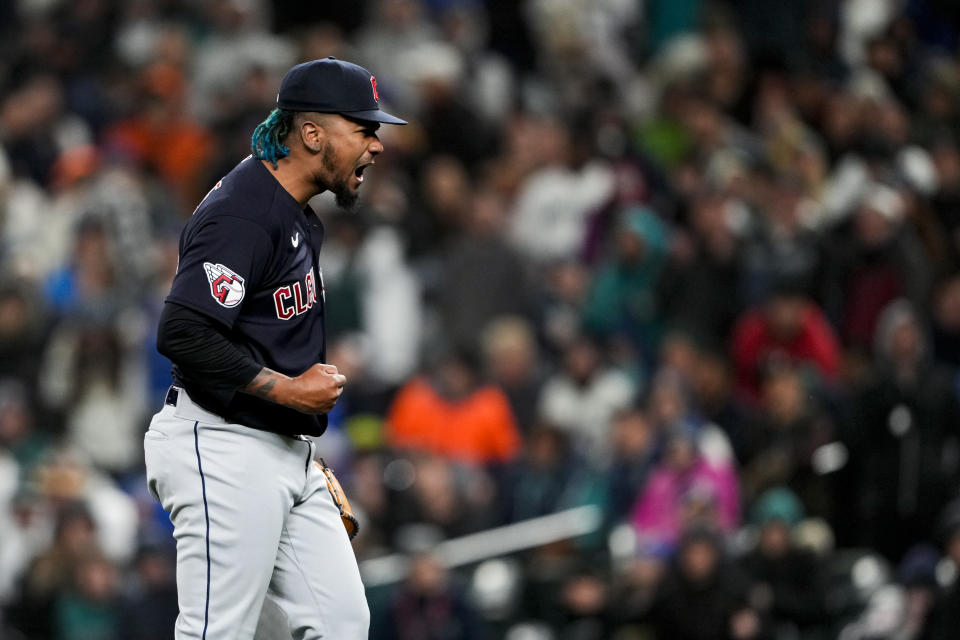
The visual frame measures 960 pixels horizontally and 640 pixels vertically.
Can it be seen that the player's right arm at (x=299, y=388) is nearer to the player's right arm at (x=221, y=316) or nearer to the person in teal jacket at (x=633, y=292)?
the player's right arm at (x=221, y=316)

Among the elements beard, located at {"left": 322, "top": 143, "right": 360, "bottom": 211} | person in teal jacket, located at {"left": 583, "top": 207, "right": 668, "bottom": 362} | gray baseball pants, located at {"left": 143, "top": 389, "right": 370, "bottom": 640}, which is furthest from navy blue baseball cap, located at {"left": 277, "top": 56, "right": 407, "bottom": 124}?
person in teal jacket, located at {"left": 583, "top": 207, "right": 668, "bottom": 362}

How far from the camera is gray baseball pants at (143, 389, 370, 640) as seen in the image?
14.4 ft

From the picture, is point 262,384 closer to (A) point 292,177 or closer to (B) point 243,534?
(B) point 243,534

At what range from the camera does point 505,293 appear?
10945mm

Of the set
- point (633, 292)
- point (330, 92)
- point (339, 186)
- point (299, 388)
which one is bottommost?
point (633, 292)

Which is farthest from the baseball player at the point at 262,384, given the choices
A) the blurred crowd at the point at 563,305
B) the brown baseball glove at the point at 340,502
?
the blurred crowd at the point at 563,305

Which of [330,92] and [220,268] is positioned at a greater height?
[330,92]

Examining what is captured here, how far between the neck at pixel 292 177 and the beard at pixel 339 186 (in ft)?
0.22

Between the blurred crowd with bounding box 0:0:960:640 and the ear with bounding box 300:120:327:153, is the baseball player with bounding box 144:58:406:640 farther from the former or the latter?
the blurred crowd with bounding box 0:0:960:640

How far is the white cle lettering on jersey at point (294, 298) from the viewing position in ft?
14.6

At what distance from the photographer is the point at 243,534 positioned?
4.41 meters

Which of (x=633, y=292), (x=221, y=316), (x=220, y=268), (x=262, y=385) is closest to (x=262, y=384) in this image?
(x=262, y=385)

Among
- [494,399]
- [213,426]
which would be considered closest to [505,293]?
[494,399]

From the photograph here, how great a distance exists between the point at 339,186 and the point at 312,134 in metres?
0.17
